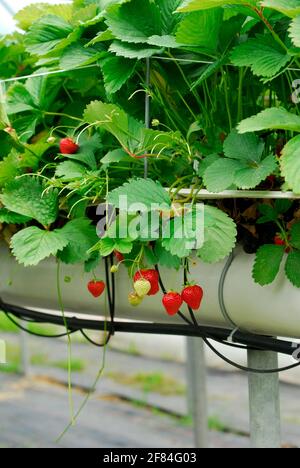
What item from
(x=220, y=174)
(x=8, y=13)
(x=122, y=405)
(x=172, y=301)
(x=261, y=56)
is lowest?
(x=172, y=301)

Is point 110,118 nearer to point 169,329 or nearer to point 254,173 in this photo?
point 254,173

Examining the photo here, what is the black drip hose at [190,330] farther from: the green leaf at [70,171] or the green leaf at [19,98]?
the green leaf at [19,98]


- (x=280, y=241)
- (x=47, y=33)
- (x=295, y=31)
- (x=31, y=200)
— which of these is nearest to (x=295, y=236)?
(x=280, y=241)

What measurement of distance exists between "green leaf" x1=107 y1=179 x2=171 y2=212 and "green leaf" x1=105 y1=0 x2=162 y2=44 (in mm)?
188

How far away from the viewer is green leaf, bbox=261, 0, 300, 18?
2.25 feet

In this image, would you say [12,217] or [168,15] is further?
[12,217]

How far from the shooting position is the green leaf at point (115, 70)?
2.93 feet

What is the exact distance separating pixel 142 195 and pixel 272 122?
0.52ft

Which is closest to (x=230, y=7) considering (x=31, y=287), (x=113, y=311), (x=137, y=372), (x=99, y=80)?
(x=99, y=80)

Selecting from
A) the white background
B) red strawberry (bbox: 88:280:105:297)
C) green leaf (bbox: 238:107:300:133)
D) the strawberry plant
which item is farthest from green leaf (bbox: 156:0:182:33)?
the white background

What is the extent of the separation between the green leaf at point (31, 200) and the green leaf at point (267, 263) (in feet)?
0.95

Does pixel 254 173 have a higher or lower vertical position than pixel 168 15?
lower

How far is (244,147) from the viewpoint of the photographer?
80cm

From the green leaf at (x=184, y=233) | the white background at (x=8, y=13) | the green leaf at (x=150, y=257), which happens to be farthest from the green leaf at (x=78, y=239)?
the white background at (x=8, y=13)
